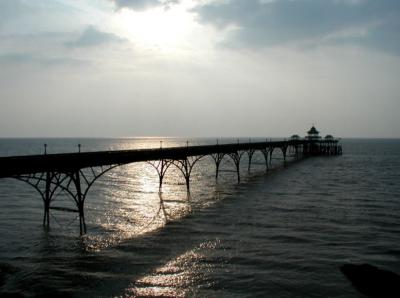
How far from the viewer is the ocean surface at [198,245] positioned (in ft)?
61.2

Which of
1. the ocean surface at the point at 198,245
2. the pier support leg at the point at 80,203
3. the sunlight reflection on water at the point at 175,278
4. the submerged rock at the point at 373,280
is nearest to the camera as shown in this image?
the submerged rock at the point at 373,280

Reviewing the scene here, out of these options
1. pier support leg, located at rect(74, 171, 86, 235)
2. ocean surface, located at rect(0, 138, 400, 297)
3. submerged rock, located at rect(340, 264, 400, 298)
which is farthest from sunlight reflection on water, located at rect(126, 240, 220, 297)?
pier support leg, located at rect(74, 171, 86, 235)

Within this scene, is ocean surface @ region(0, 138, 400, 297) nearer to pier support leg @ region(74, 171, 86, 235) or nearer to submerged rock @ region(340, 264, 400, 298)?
submerged rock @ region(340, 264, 400, 298)

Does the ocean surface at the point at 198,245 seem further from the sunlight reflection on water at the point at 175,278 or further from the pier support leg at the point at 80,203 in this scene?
the pier support leg at the point at 80,203

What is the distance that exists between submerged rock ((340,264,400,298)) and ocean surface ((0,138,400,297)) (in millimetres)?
533

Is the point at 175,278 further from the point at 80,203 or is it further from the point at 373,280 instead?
the point at 80,203

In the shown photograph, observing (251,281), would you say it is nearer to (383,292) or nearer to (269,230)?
(383,292)

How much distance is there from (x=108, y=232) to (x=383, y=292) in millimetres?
18330

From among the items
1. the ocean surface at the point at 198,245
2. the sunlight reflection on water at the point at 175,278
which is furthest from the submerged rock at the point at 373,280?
the sunlight reflection on water at the point at 175,278

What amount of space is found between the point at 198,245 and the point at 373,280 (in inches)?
408

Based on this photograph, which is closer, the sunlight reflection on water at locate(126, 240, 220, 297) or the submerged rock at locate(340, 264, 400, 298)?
the submerged rock at locate(340, 264, 400, 298)

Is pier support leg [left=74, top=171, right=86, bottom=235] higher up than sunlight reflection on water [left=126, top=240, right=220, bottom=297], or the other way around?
pier support leg [left=74, top=171, right=86, bottom=235]

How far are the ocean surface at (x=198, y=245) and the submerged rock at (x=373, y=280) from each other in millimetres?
533

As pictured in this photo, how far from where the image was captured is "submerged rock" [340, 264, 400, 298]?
17531 mm
